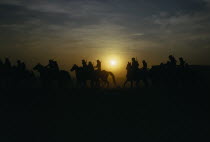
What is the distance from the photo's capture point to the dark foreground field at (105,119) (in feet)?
33.5

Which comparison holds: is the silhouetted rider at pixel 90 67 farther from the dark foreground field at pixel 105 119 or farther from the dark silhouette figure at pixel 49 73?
the dark foreground field at pixel 105 119

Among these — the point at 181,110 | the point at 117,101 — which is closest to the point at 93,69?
the point at 117,101

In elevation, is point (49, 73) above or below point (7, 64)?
below

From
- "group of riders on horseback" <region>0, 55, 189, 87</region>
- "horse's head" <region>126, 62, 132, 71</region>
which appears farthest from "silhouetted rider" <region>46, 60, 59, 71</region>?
"horse's head" <region>126, 62, 132, 71</region>

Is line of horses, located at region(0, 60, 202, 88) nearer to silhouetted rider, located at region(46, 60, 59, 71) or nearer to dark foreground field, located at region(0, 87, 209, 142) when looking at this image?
silhouetted rider, located at region(46, 60, 59, 71)

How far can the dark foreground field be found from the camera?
33.5 feet

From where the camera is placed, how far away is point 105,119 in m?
12.7

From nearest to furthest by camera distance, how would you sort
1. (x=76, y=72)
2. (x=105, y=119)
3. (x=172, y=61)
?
(x=105, y=119) → (x=172, y=61) → (x=76, y=72)

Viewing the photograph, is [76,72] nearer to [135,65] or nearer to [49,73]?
[49,73]

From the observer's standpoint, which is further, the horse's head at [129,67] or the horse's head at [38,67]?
the horse's head at [129,67]

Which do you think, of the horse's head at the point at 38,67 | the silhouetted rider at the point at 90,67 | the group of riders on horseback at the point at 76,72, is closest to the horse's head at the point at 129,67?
the group of riders on horseback at the point at 76,72

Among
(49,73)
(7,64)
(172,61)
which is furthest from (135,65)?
(7,64)

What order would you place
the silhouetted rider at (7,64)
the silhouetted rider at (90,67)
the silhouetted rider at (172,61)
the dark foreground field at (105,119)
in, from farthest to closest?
the silhouetted rider at (7,64)
the silhouetted rider at (90,67)
the silhouetted rider at (172,61)
the dark foreground field at (105,119)

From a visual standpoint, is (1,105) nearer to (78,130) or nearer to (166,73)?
(78,130)
